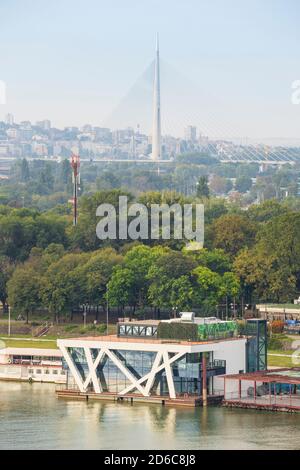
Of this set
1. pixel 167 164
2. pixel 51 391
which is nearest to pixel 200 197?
pixel 51 391

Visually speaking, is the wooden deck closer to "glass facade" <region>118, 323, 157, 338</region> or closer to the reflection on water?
the reflection on water

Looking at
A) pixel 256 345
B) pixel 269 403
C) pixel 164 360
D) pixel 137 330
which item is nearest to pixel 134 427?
pixel 164 360

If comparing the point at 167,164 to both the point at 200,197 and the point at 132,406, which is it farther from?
the point at 132,406

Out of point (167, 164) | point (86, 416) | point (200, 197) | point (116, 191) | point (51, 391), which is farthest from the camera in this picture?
point (167, 164)

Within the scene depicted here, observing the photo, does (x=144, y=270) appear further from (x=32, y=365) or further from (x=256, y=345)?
(x=256, y=345)

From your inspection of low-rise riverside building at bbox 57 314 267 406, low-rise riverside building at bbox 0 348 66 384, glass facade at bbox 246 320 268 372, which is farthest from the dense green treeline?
low-rise riverside building at bbox 57 314 267 406

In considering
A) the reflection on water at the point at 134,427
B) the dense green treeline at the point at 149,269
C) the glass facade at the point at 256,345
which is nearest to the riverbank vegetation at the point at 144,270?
the dense green treeline at the point at 149,269
